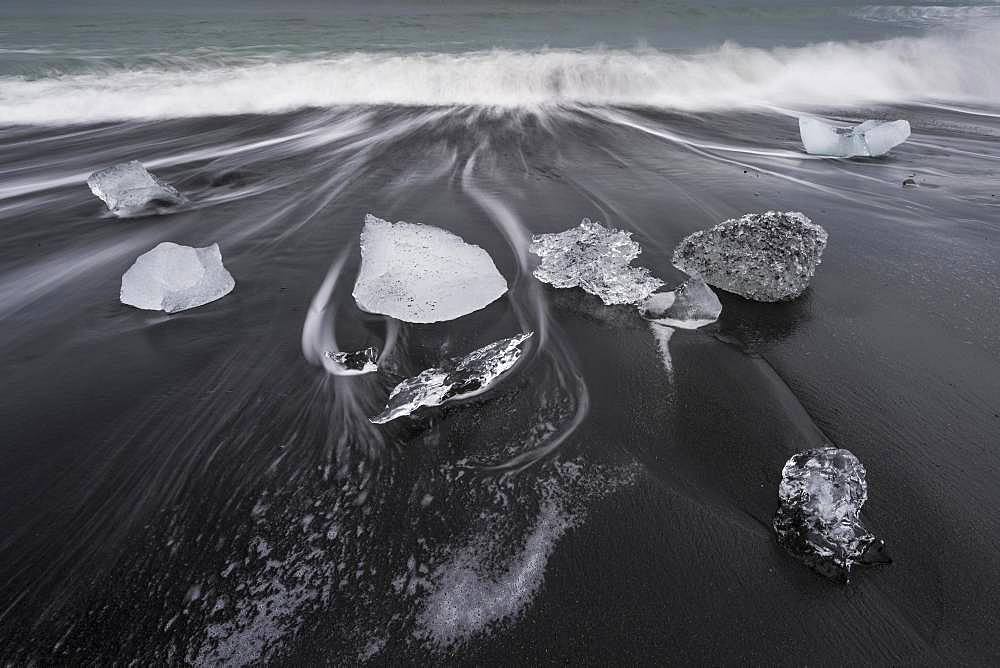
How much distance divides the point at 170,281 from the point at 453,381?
2.37 m

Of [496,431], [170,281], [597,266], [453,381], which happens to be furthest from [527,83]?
[496,431]

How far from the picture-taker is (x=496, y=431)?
8.35ft

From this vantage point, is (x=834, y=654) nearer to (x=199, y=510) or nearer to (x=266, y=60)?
(x=199, y=510)

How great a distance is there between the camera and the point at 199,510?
2191 mm

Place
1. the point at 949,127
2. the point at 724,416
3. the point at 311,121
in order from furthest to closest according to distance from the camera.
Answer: the point at 311,121 → the point at 949,127 → the point at 724,416

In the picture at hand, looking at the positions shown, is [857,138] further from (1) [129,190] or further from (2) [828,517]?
(1) [129,190]

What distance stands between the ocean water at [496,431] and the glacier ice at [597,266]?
148 mm

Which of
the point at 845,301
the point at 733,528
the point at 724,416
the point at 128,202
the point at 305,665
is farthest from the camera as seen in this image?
the point at 128,202

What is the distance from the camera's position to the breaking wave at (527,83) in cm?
1026

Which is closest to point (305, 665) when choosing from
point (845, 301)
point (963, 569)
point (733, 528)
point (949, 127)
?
point (733, 528)

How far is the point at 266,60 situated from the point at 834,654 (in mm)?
17069

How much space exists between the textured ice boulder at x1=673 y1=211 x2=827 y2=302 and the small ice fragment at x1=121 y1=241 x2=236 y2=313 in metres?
3.78

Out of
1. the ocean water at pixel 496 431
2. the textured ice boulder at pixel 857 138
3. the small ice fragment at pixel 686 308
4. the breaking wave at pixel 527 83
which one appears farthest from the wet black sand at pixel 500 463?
the breaking wave at pixel 527 83

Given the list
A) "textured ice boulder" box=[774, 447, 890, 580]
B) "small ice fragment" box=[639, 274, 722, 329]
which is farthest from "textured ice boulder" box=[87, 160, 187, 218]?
"textured ice boulder" box=[774, 447, 890, 580]
